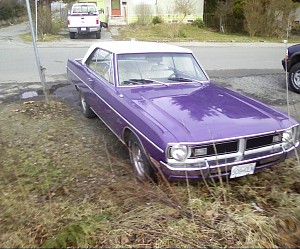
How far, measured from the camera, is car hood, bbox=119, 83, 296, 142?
10.4ft

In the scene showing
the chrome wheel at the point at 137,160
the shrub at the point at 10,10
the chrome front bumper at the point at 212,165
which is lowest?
the chrome wheel at the point at 137,160

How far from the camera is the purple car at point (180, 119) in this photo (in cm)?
311

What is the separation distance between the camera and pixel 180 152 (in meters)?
3.06

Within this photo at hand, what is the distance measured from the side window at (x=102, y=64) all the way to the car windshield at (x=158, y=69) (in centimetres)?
17

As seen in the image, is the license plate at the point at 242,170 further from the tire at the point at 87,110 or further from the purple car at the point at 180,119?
the tire at the point at 87,110

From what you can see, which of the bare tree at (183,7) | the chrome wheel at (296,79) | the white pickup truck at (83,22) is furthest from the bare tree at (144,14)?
the chrome wheel at (296,79)

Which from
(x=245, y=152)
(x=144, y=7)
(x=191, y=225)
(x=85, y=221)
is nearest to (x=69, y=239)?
(x=85, y=221)

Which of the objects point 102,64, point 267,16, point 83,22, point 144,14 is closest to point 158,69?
point 102,64

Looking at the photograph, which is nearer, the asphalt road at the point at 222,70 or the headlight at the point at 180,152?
the headlight at the point at 180,152

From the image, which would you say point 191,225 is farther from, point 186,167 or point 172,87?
point 172,87

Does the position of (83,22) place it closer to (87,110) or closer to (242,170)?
Result: (87,110)

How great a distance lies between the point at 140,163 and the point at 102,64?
7.05 ft

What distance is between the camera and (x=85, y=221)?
107 inches

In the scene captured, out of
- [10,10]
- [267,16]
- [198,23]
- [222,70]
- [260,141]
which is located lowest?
[222,70]
